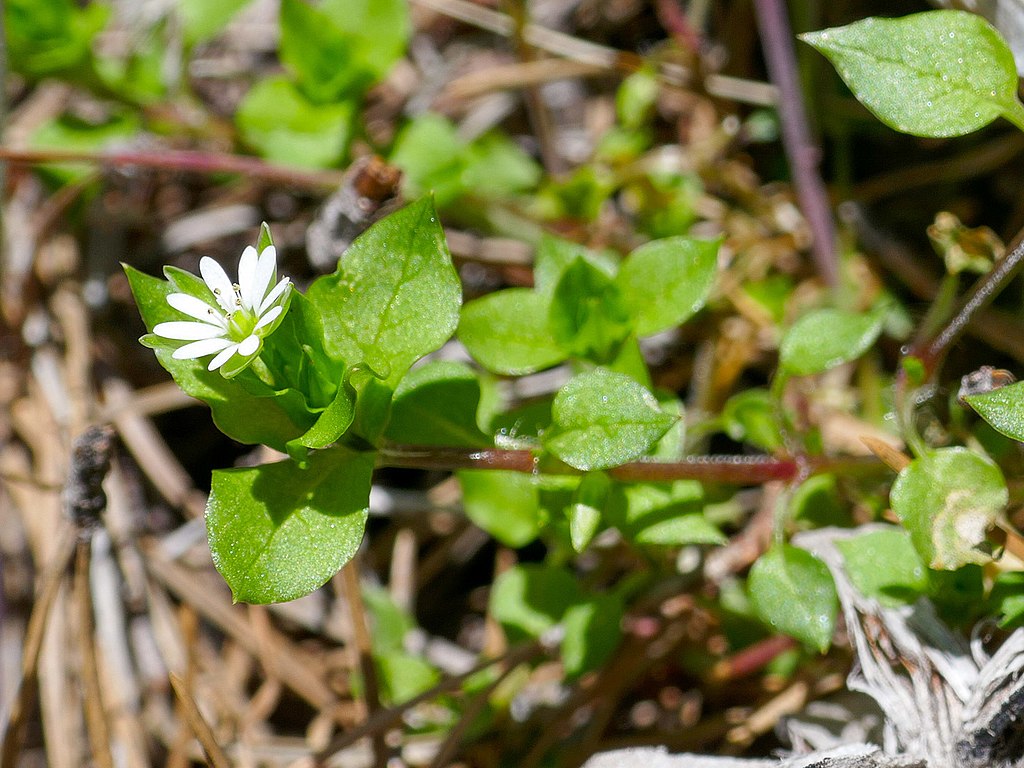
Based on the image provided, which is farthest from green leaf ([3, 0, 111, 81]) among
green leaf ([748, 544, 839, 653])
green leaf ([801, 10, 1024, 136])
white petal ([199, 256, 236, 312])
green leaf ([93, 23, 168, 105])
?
green leaf ([748, 544, 839, 653])

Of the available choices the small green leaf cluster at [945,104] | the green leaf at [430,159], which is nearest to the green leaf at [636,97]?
the green leaf at [430,159]

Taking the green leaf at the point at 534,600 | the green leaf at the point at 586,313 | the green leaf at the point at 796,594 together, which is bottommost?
the green leaf at the point at 534,600

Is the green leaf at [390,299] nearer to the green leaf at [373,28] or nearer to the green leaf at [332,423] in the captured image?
the green leaf at [332,423]

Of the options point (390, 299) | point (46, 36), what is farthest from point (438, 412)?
point (46, 36)

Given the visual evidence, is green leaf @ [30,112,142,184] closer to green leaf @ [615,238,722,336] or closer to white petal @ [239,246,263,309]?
white petal @ [239,246,263,309]

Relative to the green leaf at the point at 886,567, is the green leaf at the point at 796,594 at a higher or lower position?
lower

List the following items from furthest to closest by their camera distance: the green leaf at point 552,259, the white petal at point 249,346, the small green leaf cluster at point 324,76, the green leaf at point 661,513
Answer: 1. the small green leaf cluster at point 324,76
2. the green leaf at point 552,259
3. the green leaf at point 661,513
4. the white petal at point 249,346

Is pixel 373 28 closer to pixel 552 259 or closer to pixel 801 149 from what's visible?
pixel 552 259
